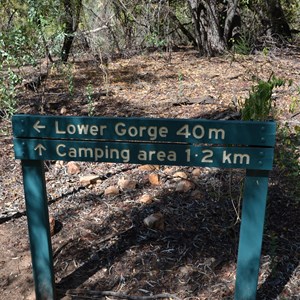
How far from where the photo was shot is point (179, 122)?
2061 millimetres

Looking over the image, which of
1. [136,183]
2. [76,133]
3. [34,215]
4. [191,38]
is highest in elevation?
[191,38]

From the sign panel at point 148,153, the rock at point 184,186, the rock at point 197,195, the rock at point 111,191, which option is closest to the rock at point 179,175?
the rock at point 184,186

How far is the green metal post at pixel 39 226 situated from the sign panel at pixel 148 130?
8.1 inches

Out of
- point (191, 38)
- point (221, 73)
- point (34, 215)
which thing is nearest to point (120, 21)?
point (191, 38)

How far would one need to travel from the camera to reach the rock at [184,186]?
3568 mm

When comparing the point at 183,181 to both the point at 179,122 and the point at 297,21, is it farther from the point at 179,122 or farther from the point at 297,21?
the point at 297,21

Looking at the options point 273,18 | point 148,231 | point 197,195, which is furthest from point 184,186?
point 273,18

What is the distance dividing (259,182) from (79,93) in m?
4.18

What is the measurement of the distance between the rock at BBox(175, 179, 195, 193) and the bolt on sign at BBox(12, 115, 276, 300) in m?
1.33

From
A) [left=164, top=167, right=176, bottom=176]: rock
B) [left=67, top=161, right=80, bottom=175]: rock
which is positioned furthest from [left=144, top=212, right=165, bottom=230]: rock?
[left=67, top=161, right=80, bottom=175]: rock

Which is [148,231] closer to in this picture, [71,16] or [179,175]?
[179,175]

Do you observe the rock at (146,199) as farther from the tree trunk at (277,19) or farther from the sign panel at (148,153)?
the tree trunk at (277,19)

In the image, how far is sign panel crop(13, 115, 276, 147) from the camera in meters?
2.03

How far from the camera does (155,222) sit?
10.3 ft
